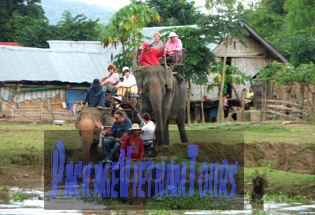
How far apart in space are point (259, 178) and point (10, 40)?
118 ft

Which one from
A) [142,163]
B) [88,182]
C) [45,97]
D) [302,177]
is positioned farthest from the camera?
[45,97]

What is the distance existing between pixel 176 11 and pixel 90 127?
31122 millimetres

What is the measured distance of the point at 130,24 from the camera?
31.8 metres

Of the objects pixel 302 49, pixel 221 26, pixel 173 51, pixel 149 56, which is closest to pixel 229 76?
pixel 221 26

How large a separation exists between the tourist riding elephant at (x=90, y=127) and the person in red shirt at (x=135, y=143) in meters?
1.52

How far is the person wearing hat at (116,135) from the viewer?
15.9m

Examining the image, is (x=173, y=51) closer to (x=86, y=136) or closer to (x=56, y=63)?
(x=86, y=136)

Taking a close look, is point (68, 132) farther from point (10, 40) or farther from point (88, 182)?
point (10, 40)

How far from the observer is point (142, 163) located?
46.1ft

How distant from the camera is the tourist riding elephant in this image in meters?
16.6

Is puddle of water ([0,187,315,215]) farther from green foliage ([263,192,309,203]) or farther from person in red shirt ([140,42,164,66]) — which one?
person in red shirt ([140,42,164,66])

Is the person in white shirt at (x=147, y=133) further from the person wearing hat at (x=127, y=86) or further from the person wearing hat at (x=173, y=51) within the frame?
the person wearing hat at (x=173, y=51)

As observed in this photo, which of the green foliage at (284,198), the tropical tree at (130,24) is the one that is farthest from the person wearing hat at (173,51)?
the tropical tree at (130,24)

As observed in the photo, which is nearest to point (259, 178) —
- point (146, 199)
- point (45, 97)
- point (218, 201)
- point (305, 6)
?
point (218, 201)
